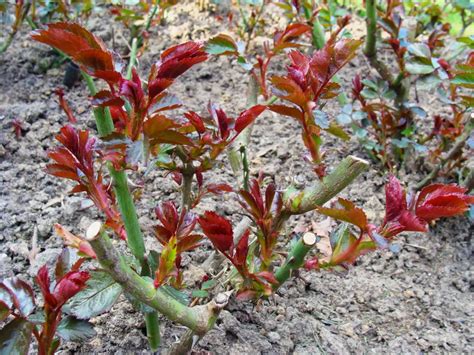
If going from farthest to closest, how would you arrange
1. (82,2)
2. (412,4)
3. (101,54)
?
(412,4) → (82,2) → (101,54)

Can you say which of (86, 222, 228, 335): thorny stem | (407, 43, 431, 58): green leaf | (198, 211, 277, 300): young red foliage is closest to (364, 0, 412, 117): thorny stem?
(407, 43, 431, 58): green leaf

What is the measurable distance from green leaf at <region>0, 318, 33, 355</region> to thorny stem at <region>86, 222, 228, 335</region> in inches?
6.7

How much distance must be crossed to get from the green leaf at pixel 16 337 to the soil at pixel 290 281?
31 centimetres

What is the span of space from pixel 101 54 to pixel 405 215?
0.58 m

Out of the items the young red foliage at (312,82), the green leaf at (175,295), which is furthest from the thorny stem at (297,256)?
the green leaf at (175,295)

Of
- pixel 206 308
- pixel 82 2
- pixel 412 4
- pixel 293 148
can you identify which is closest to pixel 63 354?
pixel 206 308

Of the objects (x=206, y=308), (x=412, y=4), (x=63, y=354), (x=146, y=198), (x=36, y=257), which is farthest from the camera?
(x=412, y=4)

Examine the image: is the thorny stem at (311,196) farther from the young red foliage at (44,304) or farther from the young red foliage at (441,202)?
the young red foliage at (44,304)

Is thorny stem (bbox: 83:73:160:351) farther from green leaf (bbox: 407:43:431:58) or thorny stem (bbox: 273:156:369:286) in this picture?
green leaf (bbox: 407:43:431:58)

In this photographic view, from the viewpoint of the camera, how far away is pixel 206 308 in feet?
3.53

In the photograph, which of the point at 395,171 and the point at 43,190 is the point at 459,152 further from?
the point at 43,190

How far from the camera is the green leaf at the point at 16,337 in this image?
86 cm

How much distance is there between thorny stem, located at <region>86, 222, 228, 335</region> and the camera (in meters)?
0.81

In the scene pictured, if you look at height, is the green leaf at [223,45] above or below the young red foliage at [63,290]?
above
